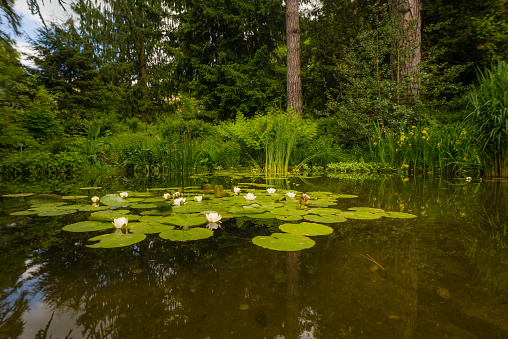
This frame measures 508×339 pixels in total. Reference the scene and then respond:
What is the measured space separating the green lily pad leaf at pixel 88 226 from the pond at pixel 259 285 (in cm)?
3

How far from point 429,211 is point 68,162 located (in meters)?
5.83

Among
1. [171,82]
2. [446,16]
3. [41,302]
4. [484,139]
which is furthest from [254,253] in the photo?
[171,82]

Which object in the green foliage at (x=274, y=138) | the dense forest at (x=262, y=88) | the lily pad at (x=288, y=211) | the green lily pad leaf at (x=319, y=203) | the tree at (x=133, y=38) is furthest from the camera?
the tree at (x=133, y=38)

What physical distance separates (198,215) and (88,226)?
1.82ft

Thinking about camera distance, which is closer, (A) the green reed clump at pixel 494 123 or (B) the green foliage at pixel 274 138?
(A) the green reed clump at pixel 494 123

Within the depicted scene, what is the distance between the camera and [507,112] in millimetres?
2895

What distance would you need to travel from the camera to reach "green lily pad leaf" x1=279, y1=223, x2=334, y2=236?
1.15 m

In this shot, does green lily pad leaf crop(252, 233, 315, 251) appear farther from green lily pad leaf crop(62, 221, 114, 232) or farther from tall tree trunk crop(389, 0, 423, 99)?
tall tree trunk crop(389, 0, 423, 99)

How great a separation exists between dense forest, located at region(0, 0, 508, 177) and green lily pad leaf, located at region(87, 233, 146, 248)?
2901 mm

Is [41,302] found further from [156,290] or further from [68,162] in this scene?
[68,162]

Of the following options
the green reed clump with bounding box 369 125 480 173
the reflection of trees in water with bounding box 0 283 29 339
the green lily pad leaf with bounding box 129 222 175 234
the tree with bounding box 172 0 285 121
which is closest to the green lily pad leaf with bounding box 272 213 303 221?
the green lily pad leaf with bounding box 129 222 175 234

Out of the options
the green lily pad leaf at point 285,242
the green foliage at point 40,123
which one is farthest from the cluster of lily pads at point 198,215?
the green foliage at point 40,123

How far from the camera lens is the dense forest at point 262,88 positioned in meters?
4.25

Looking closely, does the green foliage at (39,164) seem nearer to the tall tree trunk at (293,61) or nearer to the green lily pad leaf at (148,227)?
the green lily pad leaf at (148,227)
